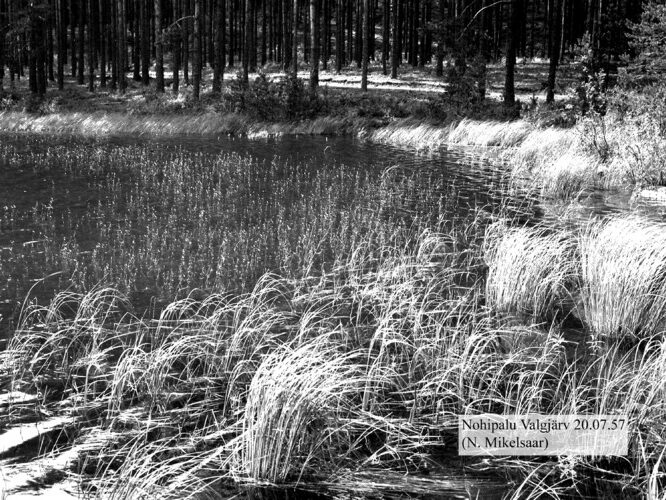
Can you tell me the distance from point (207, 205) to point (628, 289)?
29.9ft

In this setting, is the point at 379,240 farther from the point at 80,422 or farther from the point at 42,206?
the point at 42,206

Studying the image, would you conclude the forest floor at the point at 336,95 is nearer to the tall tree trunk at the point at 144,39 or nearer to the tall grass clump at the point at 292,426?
the tall tree trunk at the point at 144,39

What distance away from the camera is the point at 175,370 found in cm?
601

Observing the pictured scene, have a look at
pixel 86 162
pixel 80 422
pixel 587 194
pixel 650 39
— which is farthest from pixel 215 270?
pixel 650 39

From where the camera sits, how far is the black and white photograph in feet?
13.8

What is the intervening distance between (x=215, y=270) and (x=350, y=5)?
50.4 meters

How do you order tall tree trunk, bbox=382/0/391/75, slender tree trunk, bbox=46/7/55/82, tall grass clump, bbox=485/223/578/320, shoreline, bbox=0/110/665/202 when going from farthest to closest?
slender tree trunk, bbox=46/7/55/82 → tall tree trunk, bbox=382/0/391/75 → shoreline, bbox=0/110/665/202 → tall grass clump, bbox=485/223/578/320

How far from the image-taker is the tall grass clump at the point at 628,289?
261 inches

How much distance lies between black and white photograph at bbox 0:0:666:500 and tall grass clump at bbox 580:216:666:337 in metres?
0.04

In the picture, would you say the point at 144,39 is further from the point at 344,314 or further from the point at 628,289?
the point at 628,289

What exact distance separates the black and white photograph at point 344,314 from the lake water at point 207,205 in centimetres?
6

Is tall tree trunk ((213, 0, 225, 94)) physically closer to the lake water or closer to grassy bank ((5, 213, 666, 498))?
the lake water

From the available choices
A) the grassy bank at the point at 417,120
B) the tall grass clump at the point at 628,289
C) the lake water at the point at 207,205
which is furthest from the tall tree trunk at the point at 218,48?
the tall grass clump at the point at 628,289

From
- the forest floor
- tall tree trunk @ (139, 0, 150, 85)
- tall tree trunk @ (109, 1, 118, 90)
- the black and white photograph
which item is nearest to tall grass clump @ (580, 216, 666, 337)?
the black and white photograph
